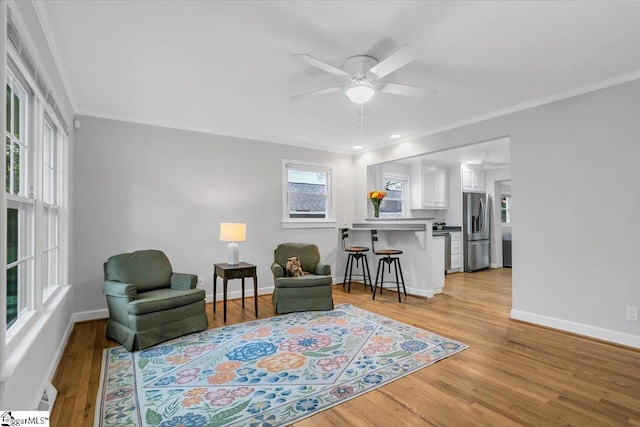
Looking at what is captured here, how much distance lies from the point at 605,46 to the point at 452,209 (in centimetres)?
541

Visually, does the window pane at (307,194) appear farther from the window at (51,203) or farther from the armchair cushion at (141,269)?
the window at (51,203)

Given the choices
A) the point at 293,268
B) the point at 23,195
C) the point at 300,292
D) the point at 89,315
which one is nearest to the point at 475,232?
the point at 293,268

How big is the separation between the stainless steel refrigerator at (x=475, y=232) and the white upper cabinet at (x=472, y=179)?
0.70 feet

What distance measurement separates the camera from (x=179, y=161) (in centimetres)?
452

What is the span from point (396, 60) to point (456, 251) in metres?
6.01

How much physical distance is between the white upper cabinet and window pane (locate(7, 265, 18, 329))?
769 centimetres

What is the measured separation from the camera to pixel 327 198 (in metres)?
5.99

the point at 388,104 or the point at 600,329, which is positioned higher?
the point at 388,104

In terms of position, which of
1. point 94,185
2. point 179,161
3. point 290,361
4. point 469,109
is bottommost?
point 290,361

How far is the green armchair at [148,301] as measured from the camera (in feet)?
9.79

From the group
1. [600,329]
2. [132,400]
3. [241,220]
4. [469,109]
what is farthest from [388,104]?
[132,400]

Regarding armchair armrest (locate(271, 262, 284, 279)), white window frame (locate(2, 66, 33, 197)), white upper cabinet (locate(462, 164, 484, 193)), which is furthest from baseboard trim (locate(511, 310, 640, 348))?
white window frame (locate(2, 66, 33, 197))

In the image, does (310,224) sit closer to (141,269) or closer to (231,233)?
(231,233)

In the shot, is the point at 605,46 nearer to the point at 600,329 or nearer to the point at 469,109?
the point at 469,109
